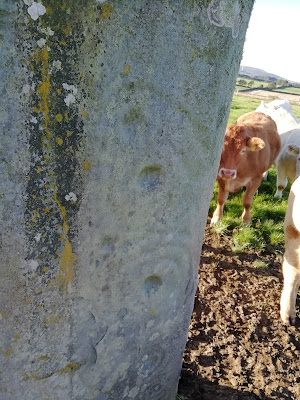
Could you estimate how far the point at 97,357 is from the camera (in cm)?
185

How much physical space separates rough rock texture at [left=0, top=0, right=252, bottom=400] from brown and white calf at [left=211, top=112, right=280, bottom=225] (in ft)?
9.06

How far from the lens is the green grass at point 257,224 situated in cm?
467

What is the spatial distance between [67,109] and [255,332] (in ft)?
8.48

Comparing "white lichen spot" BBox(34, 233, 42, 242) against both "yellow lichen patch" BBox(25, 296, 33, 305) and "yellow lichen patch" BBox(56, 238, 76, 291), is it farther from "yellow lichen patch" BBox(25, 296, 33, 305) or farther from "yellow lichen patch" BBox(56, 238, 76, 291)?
"yellow lichen patch" BBox(25, 296, 33, 305)

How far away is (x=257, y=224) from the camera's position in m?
5.23

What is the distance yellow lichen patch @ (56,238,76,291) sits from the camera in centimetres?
157

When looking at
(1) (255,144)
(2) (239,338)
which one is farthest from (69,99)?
(1) (255,144)

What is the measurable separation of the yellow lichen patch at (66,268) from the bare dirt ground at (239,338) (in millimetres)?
1375

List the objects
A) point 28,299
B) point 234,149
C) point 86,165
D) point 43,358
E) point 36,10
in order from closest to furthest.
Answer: point 36,10
point 86,165
point 28,299
point 43,358
point 234,149

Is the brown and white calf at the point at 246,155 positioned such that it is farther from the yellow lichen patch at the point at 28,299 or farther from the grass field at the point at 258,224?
the yellow lichen patch at the point at 28,299

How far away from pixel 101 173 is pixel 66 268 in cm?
40

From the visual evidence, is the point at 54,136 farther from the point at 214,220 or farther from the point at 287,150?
the point at 287,150

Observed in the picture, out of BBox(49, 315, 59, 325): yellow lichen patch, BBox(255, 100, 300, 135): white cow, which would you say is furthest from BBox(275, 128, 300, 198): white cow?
BBox(49, 315, 59, 325): yellow lichen patch

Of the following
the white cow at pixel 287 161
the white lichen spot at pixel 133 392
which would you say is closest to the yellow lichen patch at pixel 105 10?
the white lichen spot at pixel 133 392
